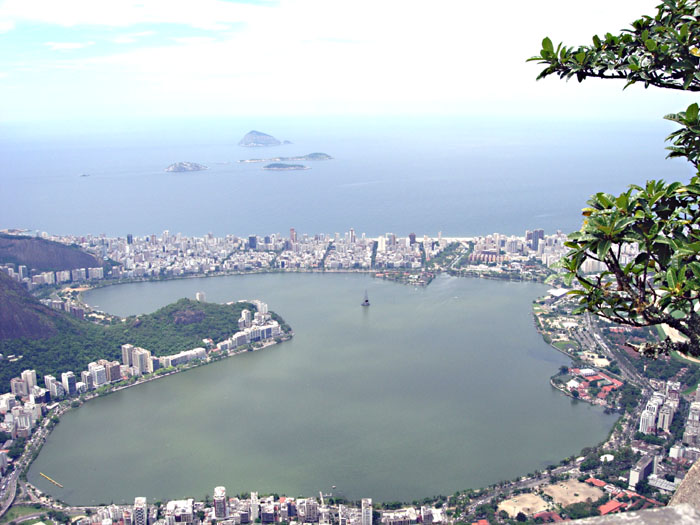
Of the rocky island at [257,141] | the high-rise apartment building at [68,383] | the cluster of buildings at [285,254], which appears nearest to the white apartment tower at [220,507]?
the high-rise apartment building at [68,383]

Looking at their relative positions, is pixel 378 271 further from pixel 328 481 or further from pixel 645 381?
pixel 328 481

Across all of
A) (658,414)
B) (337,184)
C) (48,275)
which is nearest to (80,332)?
(48,275)

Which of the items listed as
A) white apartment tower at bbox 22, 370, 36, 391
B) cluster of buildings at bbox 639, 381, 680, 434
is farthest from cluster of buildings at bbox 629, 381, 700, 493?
white apartment tower at bbox 22, 370, 36, 391

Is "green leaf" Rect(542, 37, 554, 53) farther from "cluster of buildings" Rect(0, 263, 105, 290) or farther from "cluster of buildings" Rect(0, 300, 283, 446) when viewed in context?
"cluster of buildings" Rect(0, 263, 105, 290)

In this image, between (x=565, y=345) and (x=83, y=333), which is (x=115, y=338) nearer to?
(x=83, y=333)

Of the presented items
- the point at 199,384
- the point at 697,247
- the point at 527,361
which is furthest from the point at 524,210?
the point at 697,247

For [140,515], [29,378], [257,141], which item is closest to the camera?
[140,515]

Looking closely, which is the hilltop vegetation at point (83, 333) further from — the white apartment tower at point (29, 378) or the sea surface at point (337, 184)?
the sea surface at point (337, 184)
